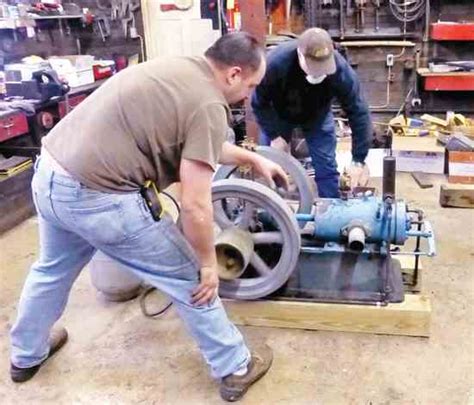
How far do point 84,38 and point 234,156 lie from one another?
3433 millimetres

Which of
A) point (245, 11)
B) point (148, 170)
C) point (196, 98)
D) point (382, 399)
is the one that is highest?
point (245, 11)

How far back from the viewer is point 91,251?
71.9 inches

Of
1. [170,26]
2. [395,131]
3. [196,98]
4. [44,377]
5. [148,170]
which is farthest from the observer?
[170,26]

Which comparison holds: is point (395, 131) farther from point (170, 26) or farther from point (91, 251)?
point (91, 251)

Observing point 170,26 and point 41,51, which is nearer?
point 41,51

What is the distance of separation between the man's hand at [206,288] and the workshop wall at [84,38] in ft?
10.7

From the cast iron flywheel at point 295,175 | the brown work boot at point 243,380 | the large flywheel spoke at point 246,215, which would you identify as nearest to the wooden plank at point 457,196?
the cast iron flywheel at point 295,175

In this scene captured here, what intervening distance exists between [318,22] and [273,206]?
3193mm

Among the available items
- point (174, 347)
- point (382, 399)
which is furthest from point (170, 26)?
point (382, 399)

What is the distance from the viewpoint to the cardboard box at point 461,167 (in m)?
3.60

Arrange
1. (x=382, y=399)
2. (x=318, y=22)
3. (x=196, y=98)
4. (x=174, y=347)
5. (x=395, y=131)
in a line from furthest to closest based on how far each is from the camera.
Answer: (x=318, y=22), (x=395, y=131), (x=174, y=347), (x=382, y=399), (x=196, y=98)

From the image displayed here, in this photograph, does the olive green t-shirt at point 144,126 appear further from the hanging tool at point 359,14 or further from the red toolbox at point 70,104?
the hanging tool at point 359,14

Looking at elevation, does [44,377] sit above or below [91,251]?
below

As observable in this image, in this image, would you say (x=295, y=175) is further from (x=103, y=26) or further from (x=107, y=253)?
(x=103, y=26)
